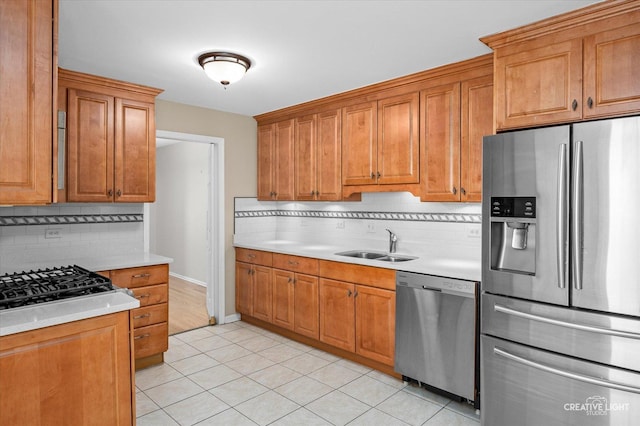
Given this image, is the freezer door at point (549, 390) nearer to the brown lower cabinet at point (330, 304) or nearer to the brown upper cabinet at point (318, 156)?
the brown lower cabinet at point (330, 304)

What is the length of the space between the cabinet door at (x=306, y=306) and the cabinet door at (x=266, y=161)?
1.34 m

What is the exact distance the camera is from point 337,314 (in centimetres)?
355

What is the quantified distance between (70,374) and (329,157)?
292cm

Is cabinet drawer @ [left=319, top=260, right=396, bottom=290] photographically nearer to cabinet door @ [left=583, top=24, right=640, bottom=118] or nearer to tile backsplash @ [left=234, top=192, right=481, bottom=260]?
tile backsplash @ [left=234, top=192, right=481, bottom=260]

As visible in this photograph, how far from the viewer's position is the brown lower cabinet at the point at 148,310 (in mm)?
3318

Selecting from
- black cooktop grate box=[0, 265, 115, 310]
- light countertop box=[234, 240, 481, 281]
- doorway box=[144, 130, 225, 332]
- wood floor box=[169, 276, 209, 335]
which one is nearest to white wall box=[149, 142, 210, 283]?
doorway box=[144, 130, 225, 332]

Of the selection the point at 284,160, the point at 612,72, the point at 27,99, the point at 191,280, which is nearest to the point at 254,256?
the point at 284,160

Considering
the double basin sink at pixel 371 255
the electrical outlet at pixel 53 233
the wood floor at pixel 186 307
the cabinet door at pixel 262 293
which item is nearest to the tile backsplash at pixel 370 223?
the double basin sink at pixel 371 255

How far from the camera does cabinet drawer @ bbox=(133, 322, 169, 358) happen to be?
3.33 meters

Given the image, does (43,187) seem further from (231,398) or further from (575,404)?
(575,404)

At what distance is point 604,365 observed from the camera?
6.54ft

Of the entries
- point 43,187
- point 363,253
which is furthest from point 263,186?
point 43,187

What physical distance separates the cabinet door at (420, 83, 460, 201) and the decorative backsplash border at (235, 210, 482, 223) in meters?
0.33

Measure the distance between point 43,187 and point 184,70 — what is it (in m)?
1.76
